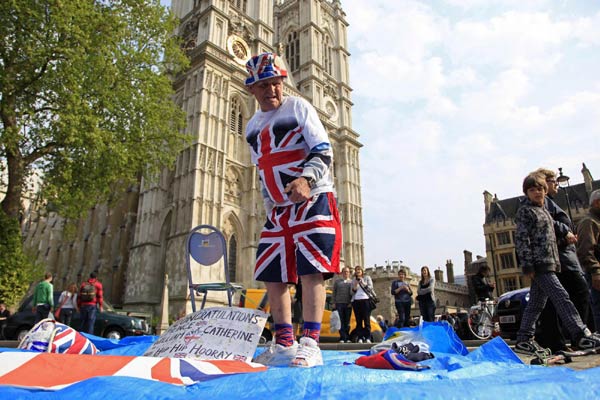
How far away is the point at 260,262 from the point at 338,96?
29955 mm

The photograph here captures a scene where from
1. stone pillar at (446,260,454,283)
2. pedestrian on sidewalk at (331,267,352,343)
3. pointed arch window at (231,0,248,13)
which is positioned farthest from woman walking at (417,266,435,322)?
stone pillar at (446,260,454,283)

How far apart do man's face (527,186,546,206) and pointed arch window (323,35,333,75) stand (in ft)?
96.4

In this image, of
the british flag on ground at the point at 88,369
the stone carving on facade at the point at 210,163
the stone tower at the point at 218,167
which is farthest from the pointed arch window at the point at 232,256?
the british flag on ground at the point at 88,369

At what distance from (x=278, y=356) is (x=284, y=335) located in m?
0.20

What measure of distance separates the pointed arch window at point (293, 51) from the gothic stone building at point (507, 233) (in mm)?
23351

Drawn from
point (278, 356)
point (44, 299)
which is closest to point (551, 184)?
point (278, 356)

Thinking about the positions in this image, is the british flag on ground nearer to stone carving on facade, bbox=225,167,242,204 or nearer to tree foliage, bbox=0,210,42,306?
tree foliage, bbox=0,210,42,306

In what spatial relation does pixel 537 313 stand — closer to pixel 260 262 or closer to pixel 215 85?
pixel 260 262

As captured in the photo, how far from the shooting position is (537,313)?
359cm

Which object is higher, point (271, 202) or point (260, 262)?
point (271, 202)

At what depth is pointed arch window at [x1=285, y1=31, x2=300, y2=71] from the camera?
3123cm

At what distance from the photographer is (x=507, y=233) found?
1531 inches

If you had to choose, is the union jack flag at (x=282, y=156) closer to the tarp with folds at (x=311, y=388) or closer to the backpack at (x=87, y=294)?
the tarp with folds at (x=311, y=388)

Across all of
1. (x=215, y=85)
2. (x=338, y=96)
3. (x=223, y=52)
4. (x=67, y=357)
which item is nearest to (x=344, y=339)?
(x=67, y=357)
